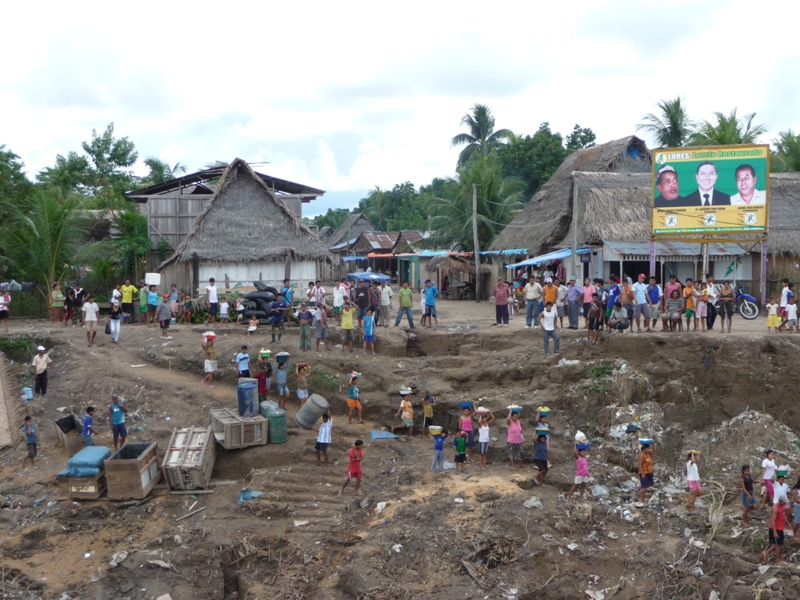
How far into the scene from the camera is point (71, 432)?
50.4 ft

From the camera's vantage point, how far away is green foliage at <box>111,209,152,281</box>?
2442cm

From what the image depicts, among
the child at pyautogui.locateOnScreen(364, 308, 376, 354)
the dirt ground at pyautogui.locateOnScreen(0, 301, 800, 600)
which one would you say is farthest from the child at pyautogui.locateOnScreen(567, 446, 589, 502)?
the child at pyautogui.locateOnScreen(364, 308, 376, 354)

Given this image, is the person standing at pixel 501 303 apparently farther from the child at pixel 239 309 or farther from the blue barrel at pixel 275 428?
the blue barrel at pixel 275 428

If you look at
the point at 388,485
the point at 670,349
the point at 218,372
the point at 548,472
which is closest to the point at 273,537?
the point at 388,485

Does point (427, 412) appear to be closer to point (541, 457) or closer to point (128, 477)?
point (541, 457)

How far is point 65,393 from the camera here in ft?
56.0

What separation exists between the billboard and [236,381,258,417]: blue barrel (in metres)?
10.9

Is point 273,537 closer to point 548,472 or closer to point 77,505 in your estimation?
point 77,505

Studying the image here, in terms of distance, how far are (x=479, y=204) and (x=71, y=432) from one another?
20.7 meters

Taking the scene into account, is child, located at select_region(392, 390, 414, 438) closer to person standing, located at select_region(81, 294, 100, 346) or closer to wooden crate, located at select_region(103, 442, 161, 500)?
wooden crate, located at select_region(103, 442, 161, 500)

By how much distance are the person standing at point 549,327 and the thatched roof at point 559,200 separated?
29.9 ft

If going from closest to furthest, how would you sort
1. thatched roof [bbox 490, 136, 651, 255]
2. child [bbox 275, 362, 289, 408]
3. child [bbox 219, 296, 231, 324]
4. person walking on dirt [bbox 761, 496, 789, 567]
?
1. person walking on dirt [bbox 761, 496, 789, 567]
2. child [bbox 275, 362, 289, 408]
3. child [bbox 219, 296, 231, 324]
4. thatched roof [bbox 490, 136, 651, 255]

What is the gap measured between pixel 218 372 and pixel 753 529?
39.8 feet

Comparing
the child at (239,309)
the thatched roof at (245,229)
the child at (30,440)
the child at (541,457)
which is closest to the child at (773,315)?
the child at (541,457)
